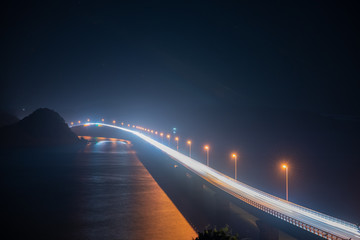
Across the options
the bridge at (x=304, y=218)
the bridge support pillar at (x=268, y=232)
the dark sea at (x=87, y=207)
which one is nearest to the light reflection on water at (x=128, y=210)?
the dark sea at (x=87, y=207)

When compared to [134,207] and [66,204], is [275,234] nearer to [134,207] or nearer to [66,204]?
[134,207]

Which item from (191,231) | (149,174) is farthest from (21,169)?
(191,231)

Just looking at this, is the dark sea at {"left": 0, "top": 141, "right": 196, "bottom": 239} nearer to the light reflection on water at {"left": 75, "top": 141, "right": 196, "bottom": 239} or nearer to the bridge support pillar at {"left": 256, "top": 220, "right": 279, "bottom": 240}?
the light reflection on water at {"left": 75, "top": 141, "right": 196, "bottom": 239}

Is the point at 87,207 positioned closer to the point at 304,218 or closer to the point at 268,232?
the point at 268,232

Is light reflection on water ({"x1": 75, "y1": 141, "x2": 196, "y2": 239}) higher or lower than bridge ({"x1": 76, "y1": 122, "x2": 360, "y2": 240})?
lower

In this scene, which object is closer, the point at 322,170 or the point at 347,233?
the point at 347,233

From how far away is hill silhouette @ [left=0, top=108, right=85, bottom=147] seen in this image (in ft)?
461

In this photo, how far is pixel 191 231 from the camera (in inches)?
1332

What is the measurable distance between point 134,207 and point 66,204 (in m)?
11.5

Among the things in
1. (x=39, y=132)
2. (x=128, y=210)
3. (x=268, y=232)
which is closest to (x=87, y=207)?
(x=128, y=210)

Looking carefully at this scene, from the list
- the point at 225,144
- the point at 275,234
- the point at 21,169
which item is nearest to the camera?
the point at 275,234

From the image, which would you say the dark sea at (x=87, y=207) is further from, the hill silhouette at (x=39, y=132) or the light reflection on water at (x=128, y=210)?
the hill silhouette at (x=39, y=132)

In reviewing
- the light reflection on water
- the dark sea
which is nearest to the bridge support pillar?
the light reflection on water

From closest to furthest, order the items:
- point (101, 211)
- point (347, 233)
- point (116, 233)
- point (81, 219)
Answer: point (347, 233) < point (116, 233) < point (81, 219) < point (101, 211)
